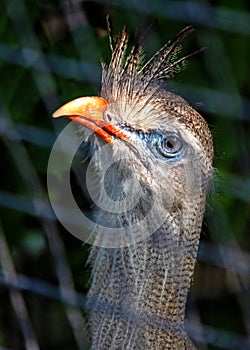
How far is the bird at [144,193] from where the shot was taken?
156cm

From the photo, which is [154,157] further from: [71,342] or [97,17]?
[71,342]

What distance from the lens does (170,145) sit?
156 cm

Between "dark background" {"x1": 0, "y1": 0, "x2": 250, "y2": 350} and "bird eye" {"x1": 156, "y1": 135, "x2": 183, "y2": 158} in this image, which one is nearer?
"bird eye" {"x1": 156, "y1": 135, "x2": 183, "y2": 158}

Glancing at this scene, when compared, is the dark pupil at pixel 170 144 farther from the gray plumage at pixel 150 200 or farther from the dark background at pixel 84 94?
the dark background at pixel 84 94

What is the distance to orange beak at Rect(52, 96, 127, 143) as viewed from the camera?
1.51 meters

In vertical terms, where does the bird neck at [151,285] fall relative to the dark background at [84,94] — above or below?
below

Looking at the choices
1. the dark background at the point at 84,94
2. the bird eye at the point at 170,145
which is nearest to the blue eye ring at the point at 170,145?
the bird eye at the point at 170,145

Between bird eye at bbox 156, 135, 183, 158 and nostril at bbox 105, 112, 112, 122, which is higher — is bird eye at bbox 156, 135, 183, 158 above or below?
below

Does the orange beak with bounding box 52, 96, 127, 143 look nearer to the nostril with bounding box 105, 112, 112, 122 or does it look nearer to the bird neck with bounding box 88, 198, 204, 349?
the nostril with bounding box 105, 112, 112, 122

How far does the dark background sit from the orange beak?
21 centimetres

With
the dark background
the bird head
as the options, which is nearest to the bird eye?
the bird head

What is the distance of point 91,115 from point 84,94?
0.43 metres

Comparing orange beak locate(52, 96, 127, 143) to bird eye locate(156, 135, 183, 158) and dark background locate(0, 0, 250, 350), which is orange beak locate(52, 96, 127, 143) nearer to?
bird eye locate(156, 135, 183, 158)

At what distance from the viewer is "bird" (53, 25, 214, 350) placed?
1.56 meters
